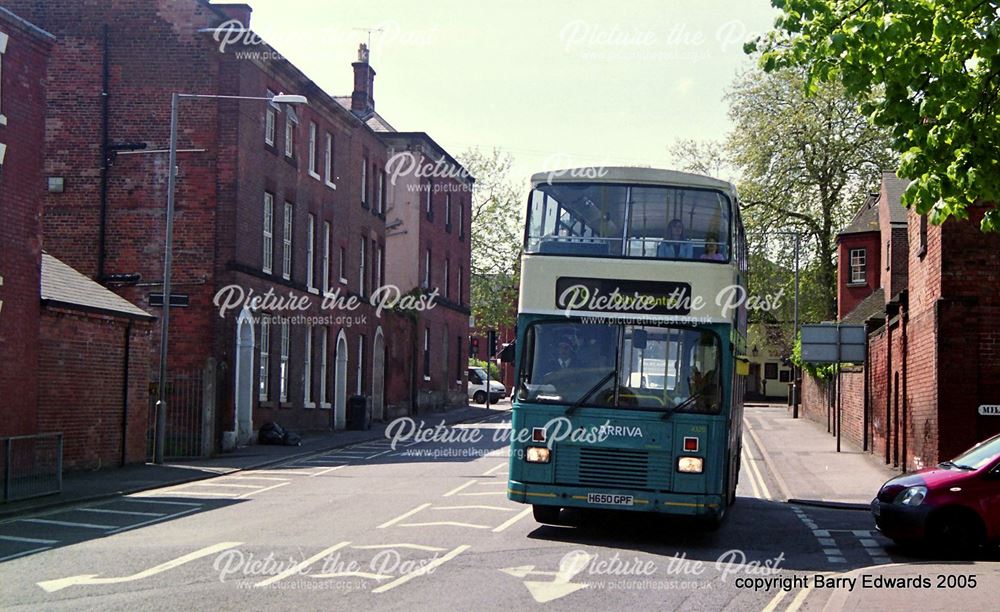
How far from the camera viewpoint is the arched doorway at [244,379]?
32.3 metres

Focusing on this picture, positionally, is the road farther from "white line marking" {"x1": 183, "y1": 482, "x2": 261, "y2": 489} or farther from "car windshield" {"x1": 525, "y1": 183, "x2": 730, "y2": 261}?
"car windshield" {"x1": 525, "y1": 183, "x2": 730, "y2": 261}

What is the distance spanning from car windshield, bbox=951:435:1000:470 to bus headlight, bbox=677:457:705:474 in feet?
10.8

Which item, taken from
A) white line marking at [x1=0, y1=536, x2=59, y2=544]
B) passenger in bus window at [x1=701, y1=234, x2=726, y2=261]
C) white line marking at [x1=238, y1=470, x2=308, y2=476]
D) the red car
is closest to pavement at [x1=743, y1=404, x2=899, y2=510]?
the red car

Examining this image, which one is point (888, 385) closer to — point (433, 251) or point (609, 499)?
point (609, 499)

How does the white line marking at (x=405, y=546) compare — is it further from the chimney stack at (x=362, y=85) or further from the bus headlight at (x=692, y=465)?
the chimney stack at (x=362, y=85)

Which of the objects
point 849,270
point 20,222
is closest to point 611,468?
point 20,222

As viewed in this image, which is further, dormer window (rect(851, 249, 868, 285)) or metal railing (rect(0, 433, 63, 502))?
dormer window (rect(851, 249, 868, 285))

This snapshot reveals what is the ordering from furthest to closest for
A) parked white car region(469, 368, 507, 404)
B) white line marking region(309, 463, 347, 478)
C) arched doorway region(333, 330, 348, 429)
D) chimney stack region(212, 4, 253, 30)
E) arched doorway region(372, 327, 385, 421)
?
parked white car region(469, 368, 507, 404) < arched doorway region(372, 327, 385, 421) < arched doorway region(333, 330, 348, 429) < chimney stack region(212, 4, 253, 30) < white line marking region(309, 463, 347, 478)

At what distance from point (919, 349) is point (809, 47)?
1262 cm

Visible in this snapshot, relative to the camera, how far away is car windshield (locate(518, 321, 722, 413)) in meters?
14.5

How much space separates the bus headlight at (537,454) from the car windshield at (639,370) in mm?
573

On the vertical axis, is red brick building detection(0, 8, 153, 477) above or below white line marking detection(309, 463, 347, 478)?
above

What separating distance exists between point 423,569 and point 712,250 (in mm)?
5505

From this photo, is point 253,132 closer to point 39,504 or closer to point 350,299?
point 350,299
